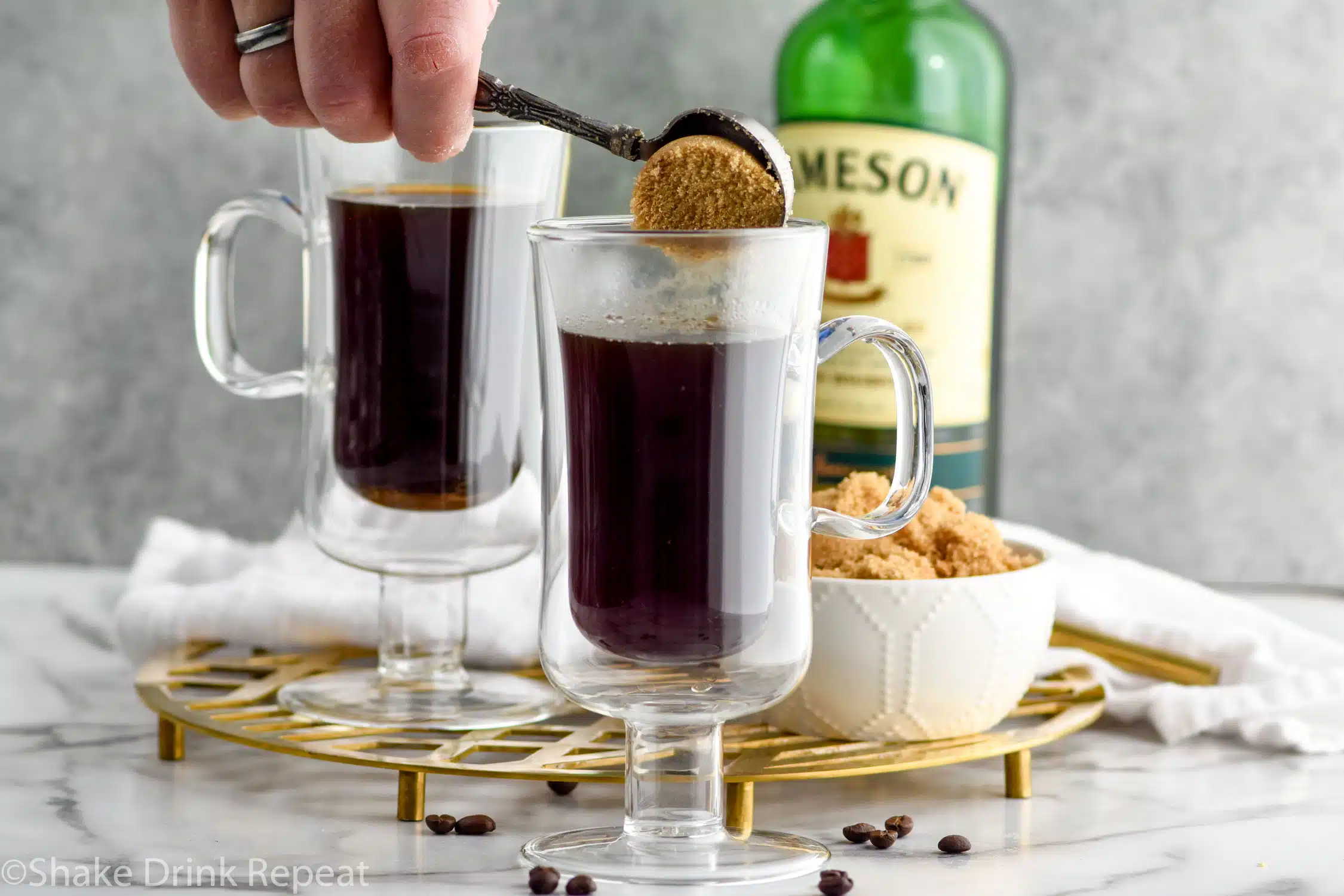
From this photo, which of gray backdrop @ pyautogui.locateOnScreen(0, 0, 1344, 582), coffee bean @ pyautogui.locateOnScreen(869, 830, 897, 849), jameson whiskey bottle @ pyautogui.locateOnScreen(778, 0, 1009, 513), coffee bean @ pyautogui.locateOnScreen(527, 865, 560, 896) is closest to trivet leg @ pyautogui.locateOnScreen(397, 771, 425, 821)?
coffee bean @ pyautogui.locateOnScreen(527, 865, 560, 896)

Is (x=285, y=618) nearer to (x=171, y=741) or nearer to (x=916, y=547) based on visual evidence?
(x=171, y=741)

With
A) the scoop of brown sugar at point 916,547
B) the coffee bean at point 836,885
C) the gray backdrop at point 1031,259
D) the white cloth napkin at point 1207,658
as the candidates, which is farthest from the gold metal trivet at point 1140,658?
the gray backdrop at point 1031,259

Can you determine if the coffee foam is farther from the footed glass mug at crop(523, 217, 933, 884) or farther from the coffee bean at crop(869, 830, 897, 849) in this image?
the coffee bean at crop(869, 830, 897, 849)

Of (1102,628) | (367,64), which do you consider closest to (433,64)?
(367,64)

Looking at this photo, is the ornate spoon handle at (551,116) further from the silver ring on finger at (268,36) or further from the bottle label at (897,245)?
the bottle label at (897,245)

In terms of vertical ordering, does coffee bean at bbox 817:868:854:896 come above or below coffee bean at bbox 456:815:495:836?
above

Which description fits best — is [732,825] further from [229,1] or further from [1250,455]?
[1250,455]

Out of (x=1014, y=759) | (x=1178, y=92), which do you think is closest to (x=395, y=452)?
(x=1014, y=759)
